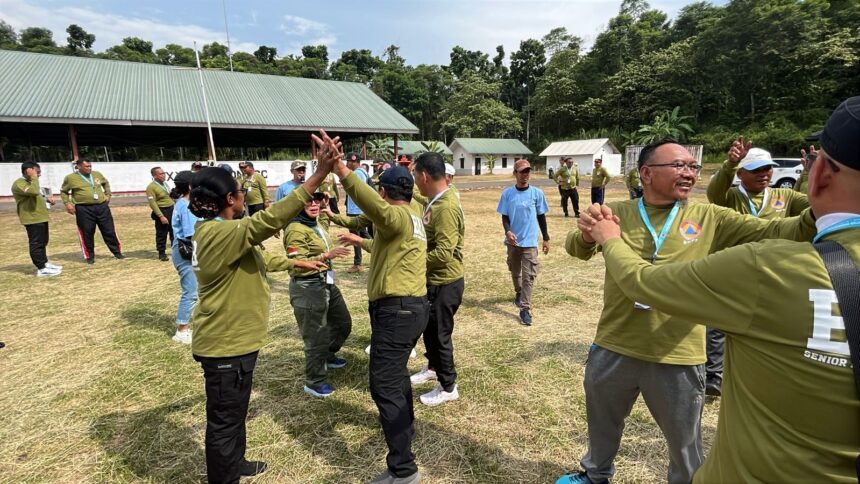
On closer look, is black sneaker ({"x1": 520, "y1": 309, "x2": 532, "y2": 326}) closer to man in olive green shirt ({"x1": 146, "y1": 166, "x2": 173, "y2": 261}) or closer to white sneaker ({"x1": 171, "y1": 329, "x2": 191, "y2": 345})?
white sneaker ({"x1": 171, "y1": 329, "x2": 191, "y2": 345})

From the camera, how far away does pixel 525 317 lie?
5668 millimetres

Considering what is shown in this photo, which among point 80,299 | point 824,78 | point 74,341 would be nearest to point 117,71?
point 80,299

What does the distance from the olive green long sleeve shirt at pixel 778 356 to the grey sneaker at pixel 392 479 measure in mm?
1981

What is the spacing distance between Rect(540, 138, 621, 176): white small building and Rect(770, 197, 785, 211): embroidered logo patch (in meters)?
40.6

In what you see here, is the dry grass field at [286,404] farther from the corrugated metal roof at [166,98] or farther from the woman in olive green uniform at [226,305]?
the corrugated metal roof at [166,98]

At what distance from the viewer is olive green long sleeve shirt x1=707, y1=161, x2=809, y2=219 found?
365 centimetres

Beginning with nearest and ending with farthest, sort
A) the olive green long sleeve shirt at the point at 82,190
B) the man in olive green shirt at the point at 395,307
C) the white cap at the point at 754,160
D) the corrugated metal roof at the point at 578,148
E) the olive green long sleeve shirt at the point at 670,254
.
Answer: the olive green long sleeve shirt at the point at 670,254 → the man in olive green shirt at the point at 395,307 → the white cap at the point at 754,160 → the olive green long sleeve shirt at the point at 82,190 → the corrugated metal roof at the point at 578,148

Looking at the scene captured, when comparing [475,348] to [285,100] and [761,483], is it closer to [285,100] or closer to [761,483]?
[761,483]

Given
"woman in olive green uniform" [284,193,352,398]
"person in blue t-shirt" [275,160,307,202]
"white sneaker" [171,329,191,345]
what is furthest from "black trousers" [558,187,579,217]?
"white sneaker" [171,329,191,345]

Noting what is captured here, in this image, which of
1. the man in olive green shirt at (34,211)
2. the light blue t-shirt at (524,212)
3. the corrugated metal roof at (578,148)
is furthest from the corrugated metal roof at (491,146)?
the light blue t-shirt at (524,212)

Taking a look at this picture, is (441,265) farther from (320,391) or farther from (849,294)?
(849,294)

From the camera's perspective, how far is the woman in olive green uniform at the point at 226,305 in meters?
2.50

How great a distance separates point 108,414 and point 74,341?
224cm

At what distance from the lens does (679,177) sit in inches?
89.2
